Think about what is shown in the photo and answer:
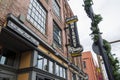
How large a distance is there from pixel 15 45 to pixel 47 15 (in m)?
4.35

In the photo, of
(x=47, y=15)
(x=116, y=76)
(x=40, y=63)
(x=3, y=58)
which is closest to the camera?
→ (x=116, y=76)

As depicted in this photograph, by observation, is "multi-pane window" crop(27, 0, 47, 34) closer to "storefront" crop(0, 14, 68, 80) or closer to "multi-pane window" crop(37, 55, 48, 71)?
"storefront" crop(0, 14, 68, 80)

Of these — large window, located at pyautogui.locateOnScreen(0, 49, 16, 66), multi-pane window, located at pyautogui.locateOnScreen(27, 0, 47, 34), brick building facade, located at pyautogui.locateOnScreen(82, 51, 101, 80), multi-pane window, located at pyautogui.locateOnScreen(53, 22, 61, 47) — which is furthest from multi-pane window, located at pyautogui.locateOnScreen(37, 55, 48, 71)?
brick building facade, located at pyautogui.locateOnScreen(82, 51, 101, 80)

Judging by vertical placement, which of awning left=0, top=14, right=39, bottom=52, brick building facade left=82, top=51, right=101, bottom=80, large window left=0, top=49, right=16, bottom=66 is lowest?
large window left=0, top=49, right=16, bottom=66

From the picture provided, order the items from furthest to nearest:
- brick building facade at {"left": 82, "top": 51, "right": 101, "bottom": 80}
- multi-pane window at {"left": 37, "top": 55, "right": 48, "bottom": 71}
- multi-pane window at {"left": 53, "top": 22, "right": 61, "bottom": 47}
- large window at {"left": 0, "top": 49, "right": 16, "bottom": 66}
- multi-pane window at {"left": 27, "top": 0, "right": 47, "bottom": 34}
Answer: brick building facade at {"left": 82, "top": 51, "right": 101, "bottom": 80}
multi-pane window at {"left": 53, "top": 22, "right": 61, "bottom": 47}
multi-pane window at {"left": 27, "top": 0, "right": 47, "bottom": 34}
multi-pane window at {"left": 37, "top": 55, "right": 48, "bottom": 71}
large window at {"left": 0, "top": 49, "right": 16, "bottom": 66}

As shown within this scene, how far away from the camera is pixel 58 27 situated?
457 inches

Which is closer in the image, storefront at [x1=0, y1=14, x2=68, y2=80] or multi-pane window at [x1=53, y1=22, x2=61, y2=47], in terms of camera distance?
storefront at [x1=0, y1=14, x2=68, y2=80]

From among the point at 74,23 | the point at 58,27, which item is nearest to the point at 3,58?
the point at 58,27

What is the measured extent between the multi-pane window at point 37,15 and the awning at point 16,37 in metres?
1.53

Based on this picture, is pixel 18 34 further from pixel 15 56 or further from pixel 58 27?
pixel 58 27

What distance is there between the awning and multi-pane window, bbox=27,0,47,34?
5.03 ft

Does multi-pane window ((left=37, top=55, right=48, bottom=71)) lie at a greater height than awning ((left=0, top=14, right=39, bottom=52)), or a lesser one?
lesser

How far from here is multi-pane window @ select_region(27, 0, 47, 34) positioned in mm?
7442

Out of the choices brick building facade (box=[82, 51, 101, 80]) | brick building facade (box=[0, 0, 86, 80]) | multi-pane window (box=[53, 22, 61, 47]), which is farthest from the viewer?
brick building facade (box=[82, 51, 101, 80])
